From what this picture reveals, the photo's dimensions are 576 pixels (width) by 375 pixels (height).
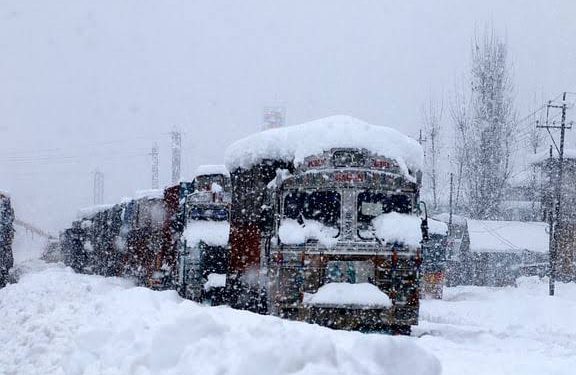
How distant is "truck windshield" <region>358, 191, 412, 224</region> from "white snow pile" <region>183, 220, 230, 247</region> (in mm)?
6037

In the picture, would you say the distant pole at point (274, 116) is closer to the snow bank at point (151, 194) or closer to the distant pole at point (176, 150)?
the distant pole at point (176, 150)

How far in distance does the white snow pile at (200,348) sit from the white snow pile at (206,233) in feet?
25.2

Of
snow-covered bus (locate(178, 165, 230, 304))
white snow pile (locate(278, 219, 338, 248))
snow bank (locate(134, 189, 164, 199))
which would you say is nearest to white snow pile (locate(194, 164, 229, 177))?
snow-covered bus (locate(178, 165, 230, 304))

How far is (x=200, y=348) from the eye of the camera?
5.34 meters

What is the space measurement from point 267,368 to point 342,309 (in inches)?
228

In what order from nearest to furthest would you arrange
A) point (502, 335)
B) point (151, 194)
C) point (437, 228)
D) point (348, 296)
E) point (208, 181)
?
point (348, 296) → point (502, 335) → point (208, 181) → point (151, 194) → point (437, 228)

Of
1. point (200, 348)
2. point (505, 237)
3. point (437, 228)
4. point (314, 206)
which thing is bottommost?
point (505, 237)

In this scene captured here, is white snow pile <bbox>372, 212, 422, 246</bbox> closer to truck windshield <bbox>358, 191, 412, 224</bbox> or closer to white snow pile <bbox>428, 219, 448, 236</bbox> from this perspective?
truck windshield <bbox>358, 191, 412, 224</bbox>

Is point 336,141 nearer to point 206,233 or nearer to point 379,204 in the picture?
point 379,204

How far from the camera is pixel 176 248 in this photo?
18.5 m

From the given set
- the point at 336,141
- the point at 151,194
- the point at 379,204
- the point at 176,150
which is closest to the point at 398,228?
the point at 379,204

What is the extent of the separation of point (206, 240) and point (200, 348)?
1116cm

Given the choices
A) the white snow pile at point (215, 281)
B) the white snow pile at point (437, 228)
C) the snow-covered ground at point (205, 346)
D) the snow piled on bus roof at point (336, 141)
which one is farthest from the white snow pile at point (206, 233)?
the white snow pile at point (437, 228)

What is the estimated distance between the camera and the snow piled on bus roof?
1102cm
